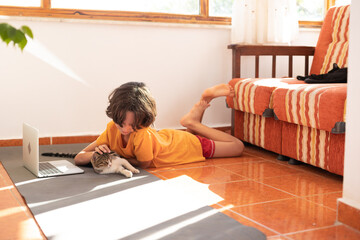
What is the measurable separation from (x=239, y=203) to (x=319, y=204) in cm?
30

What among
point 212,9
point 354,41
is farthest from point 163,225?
point 212,9

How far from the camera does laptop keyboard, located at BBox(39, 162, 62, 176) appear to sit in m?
2.17

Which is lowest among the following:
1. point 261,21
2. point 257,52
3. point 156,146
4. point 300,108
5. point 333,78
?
point 156,146

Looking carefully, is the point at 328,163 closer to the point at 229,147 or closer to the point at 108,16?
the point at 229,147

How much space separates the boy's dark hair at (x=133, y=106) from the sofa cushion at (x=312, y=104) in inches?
25.9

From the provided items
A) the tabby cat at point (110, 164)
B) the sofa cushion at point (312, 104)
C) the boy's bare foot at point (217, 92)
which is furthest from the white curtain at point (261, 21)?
the tabby cat at point (110, 164)

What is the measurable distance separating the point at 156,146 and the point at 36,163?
58 cm

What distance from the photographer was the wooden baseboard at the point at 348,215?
1431mm

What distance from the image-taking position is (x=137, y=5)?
10.6ft

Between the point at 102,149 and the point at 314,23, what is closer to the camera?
the point at 102,149

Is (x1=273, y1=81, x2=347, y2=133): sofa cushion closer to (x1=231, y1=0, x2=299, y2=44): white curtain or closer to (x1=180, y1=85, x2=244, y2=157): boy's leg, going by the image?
(x1=180, y1=85, x2=244, y2=157): boy's leg

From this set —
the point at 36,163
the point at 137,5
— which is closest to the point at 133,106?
the point at 36,163

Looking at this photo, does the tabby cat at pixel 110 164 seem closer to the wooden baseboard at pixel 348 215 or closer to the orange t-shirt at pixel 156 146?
the orange t-shirt at pixel 156 146

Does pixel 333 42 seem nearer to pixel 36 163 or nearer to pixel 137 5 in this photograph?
pixel 137 5
